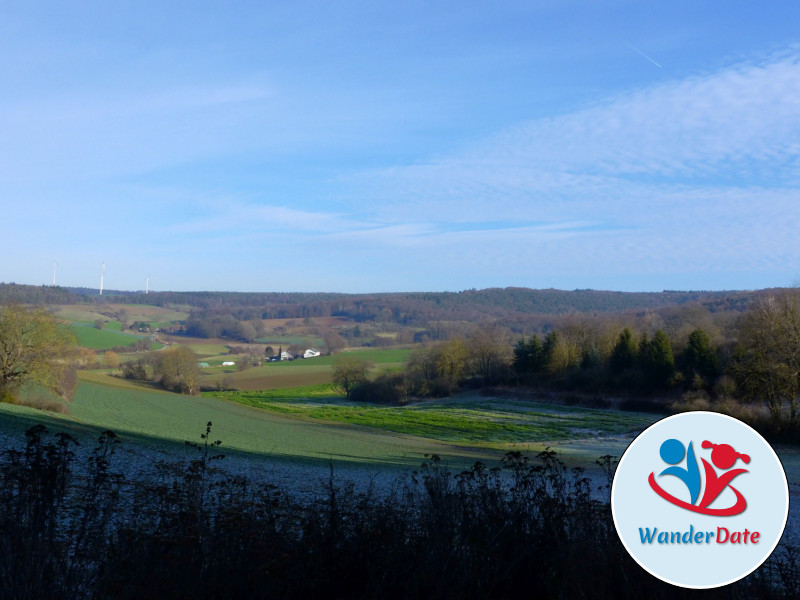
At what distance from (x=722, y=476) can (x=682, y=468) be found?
22 cm

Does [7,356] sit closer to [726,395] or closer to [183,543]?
[183,543]

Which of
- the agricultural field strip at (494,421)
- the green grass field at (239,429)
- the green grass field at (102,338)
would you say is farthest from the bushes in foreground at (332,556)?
the green grass field at (102,338)

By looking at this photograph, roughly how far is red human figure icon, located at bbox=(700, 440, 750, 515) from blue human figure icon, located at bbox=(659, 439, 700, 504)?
0.05 m

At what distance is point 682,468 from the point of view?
12.4ft

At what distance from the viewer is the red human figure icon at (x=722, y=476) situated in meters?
3.74

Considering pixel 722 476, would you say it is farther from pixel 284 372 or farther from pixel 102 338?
pixel 102 338

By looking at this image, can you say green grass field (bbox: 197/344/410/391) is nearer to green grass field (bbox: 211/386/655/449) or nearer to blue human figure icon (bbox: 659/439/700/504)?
green grass field (bbox: 211/386/655/449)

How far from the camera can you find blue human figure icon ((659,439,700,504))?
375 centimetres

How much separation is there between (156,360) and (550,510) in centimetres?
7651

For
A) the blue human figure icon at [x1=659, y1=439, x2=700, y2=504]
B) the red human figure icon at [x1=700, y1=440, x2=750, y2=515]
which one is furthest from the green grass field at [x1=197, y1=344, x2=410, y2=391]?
the red human figure icon at [x1=700, y1=440, x2=750, y2=515]

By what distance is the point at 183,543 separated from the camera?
479 cm

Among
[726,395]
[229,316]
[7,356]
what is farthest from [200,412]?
[229,316]

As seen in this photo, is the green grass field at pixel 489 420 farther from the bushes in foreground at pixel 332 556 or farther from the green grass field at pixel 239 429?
the bushes in foreground at pixel 332 556

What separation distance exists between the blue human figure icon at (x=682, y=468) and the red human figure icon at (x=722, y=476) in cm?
5
